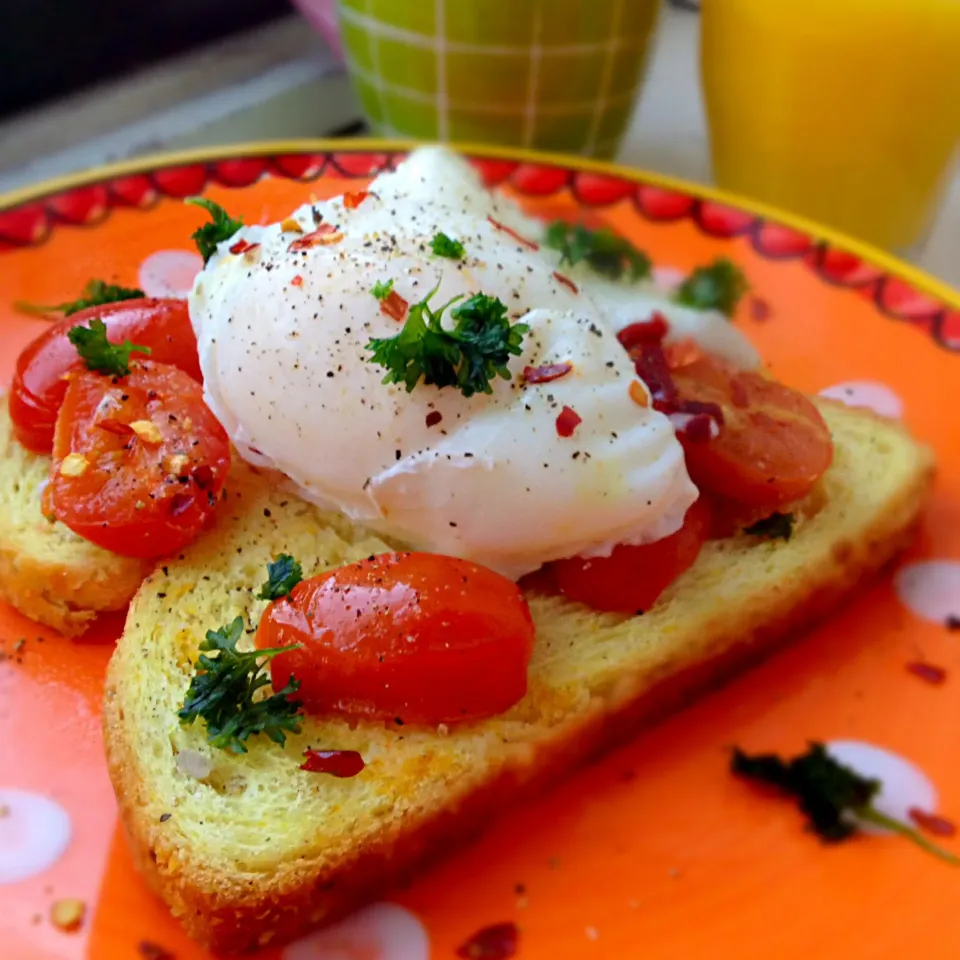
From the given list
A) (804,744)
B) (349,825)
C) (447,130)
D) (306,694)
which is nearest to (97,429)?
(306,694)

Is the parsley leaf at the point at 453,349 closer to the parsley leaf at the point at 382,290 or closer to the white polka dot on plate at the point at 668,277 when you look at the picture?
the parsley leaf at the point at 382,290

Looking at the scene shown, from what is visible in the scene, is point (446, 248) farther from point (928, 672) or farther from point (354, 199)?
point (928, 672)

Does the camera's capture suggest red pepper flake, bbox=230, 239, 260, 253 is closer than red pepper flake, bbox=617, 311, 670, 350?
Yes

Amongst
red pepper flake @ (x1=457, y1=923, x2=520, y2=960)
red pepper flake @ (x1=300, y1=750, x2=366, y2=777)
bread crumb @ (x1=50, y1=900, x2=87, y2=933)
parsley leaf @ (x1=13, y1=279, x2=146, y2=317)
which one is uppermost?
parsley leaf @ (x1=13, y1=279, x2=146, y2=317)

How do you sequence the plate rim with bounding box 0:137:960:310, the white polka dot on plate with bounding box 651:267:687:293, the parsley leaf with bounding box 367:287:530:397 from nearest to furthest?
1. the parsley leaf with bounding box 367:287:530:397
2. the plate rim with bounding box 0:137:960:310
3. the white polka dot on plate with bounding box 651:267:687:293

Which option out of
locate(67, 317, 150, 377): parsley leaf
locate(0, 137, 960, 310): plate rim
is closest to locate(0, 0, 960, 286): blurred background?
locate(0, 137, 960, 310): plate rim

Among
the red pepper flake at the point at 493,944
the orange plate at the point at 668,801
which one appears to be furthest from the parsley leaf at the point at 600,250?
the red pepper flake at the point at 493,944

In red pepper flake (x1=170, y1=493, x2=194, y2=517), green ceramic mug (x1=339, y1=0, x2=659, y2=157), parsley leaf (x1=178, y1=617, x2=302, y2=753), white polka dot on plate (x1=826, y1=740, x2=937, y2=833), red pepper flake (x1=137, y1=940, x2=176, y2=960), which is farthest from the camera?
green ceramic mug (x1=339, y1=0, x2=659, y2=157)

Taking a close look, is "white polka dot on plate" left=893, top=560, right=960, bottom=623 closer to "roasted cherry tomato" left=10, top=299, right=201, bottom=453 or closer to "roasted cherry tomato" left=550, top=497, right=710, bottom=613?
"roasted cherry tomato" left=550, top=497, right=710, bottom=613
